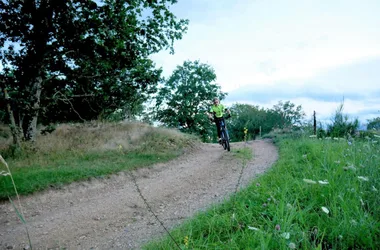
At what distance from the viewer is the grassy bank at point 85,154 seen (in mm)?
7617

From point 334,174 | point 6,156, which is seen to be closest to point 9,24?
point 6,156

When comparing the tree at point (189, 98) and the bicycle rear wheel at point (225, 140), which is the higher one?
the tree at point (189, 98)

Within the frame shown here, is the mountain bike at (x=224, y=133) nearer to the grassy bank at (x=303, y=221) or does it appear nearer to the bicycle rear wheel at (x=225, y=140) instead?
the bicycle rear wheel at (x=225, y=140)

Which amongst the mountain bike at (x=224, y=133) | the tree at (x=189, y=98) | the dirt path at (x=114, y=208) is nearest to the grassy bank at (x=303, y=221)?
the dirt path at (x=114, y=208)

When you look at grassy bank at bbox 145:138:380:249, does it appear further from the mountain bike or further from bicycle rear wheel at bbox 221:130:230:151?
bicycle rear wheel at bbox 221:130:230:151

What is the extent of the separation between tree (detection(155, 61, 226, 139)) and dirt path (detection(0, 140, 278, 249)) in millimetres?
24663

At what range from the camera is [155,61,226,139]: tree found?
3437 centimetres

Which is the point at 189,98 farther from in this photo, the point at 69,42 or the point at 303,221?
the point at 303,221

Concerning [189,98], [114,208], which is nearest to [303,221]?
[114,208]

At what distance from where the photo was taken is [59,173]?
8.03 meters

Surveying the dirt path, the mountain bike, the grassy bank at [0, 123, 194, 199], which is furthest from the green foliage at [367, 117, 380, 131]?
the grassy bank at [0, 123, 194, 199]

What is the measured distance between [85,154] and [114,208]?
5.49 metres

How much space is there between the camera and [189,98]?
3459 cm

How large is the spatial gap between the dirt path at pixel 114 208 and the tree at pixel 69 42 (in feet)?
20.9
